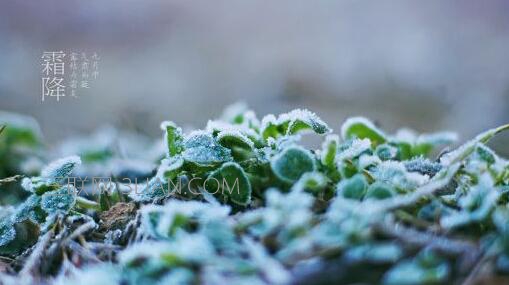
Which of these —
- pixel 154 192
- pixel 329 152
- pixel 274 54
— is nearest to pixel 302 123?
pixel 329 152

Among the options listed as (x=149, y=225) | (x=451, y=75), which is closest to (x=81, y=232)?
(x=149, y=225)

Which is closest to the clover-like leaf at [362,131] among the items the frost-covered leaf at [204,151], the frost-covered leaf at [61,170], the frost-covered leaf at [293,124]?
the frost-covered leaf at [293,124]

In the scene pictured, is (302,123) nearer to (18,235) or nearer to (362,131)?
(362,131)

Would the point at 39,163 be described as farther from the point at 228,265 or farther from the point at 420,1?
the point at 420,1

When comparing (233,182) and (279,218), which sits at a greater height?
(233,182)

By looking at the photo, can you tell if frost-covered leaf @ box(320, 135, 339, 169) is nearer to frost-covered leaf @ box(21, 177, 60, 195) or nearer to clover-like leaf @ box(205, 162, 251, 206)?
clover-like leaf @ box(205, 162, 251, 206)

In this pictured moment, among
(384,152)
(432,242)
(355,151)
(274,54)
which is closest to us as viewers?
(432,242)

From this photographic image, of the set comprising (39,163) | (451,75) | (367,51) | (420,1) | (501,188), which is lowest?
(501,188)
